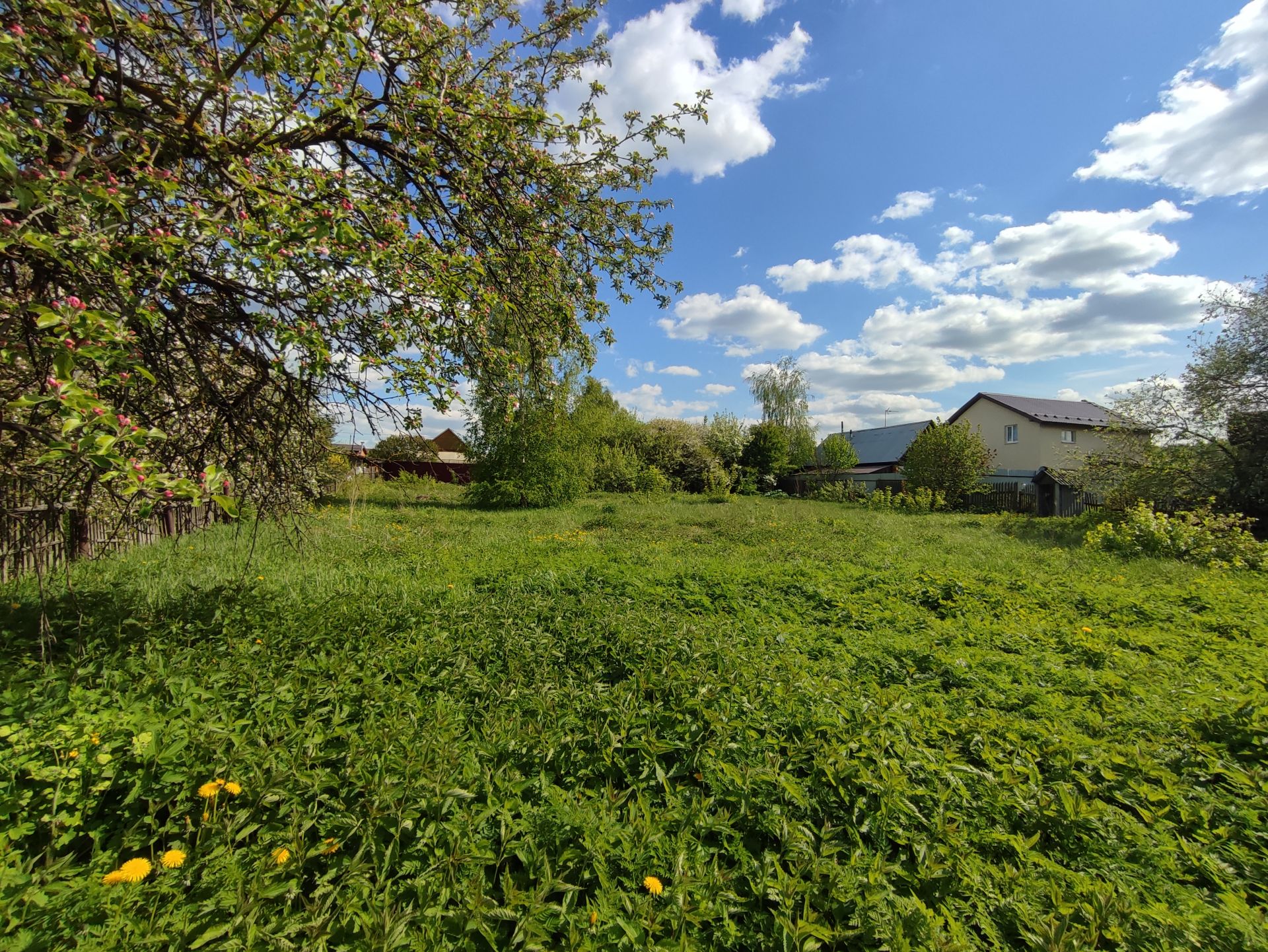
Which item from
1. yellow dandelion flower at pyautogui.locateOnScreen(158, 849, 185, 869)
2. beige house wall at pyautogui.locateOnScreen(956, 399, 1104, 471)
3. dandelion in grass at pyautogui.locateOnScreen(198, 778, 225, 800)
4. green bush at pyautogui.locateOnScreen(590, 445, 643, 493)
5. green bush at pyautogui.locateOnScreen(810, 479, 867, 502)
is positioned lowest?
yellow dandelion flower at pyautogui.locateOnScreen(158, 849, 185, 869)

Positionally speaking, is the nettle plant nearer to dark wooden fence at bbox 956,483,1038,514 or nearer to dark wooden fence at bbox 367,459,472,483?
dark wooden fence at bbox 367,459,472,483

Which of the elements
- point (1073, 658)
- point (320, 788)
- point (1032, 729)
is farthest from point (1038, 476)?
point (320, 788)

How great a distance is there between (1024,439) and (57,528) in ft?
119

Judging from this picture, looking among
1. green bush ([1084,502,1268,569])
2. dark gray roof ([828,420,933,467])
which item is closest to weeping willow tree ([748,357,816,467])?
dark gray roof ([828,420,933,467])

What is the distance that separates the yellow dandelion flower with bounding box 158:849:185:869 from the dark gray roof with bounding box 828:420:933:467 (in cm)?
3359

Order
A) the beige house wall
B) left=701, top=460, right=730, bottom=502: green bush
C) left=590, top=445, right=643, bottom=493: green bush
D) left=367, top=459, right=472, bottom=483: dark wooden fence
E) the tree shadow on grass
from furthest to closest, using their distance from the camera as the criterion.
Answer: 1. the beige house wall
2. left=590, top=445, right=643, bottom=493: green bush
3. left=701, top=460, right=730, bottom=502: green bush
4. the tree shadow on grass
5. left=367, top=459, right=472, bottom=483: dark wooden fence

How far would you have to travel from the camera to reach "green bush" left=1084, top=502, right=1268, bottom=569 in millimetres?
7684

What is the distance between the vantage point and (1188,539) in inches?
322

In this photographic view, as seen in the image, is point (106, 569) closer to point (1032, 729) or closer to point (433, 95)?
point (433, 95)

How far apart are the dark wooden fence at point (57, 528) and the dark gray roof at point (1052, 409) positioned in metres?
35.2

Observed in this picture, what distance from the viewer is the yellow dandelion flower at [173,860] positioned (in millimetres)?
1660

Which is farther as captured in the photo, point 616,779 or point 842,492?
point 842,492

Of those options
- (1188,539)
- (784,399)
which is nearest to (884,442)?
(784,399)

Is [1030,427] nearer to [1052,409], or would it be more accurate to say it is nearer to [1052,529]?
[1052,409]
